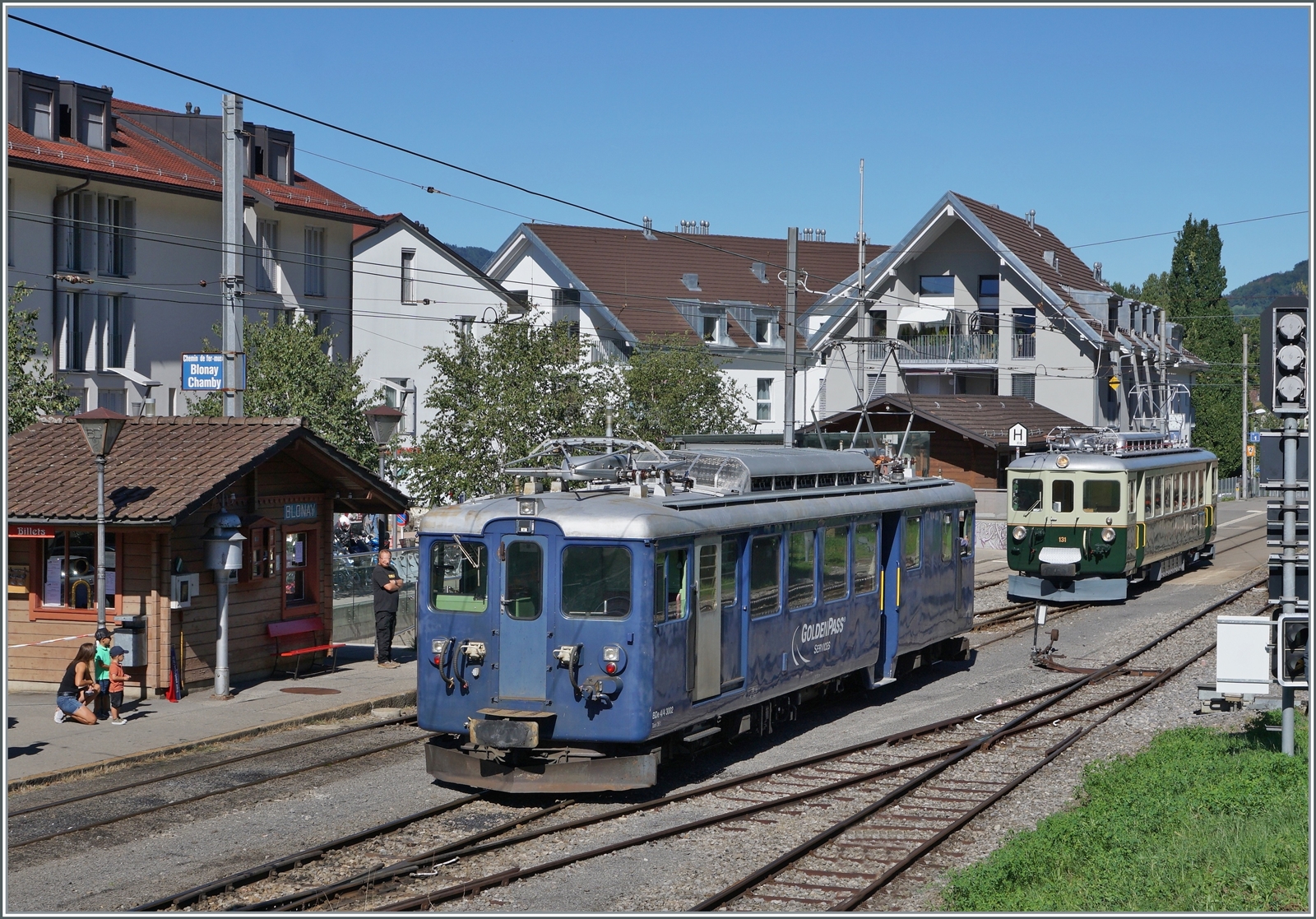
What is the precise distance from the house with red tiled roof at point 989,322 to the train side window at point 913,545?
32593 mm

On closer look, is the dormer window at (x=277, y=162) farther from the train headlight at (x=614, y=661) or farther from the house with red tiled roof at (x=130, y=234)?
the train headlight at (x=614, y=661)

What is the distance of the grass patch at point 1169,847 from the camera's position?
29.2 feet

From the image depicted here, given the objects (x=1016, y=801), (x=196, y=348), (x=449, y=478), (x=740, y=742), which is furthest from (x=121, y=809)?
(x=196, y=348)

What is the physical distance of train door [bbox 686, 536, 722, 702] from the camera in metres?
13.4

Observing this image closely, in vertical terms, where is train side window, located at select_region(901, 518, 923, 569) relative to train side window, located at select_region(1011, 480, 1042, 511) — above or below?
below

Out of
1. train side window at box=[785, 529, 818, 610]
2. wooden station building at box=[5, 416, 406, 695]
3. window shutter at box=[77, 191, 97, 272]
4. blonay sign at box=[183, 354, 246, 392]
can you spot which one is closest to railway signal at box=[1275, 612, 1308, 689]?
train side window at box=[785, 529, 818, 610]

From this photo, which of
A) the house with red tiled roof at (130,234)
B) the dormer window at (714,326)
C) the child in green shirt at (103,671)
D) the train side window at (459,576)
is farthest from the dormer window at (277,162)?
the train side window at (459,576)

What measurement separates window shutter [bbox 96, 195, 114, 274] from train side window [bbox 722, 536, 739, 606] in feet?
105

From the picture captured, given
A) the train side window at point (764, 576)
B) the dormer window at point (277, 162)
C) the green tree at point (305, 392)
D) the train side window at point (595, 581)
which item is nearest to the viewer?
the train side window at point (595, 581)

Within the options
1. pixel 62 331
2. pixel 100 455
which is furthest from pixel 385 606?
pixel 62 331

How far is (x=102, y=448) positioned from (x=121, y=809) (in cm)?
540

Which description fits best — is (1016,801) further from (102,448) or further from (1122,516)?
(1122,516)

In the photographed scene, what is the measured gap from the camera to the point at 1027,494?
28.9 meters

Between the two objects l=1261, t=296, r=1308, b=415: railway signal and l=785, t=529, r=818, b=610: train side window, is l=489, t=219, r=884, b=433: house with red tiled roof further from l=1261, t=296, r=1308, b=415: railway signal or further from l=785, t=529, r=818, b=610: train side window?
l=1261, t=296, r=1308, b=415: railway signal
